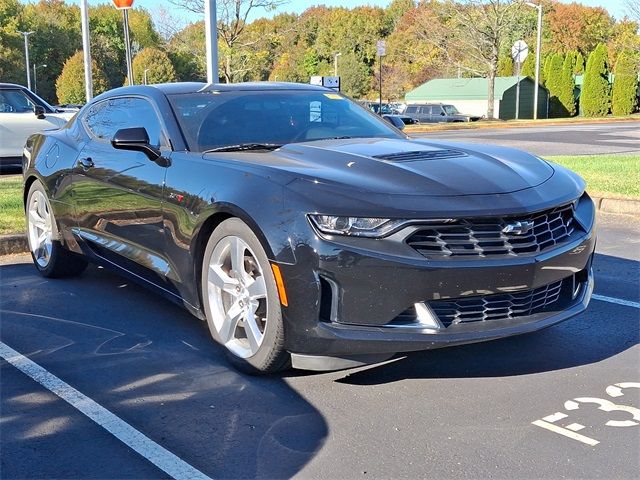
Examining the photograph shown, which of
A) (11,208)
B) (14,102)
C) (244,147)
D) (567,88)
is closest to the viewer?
(244,147)

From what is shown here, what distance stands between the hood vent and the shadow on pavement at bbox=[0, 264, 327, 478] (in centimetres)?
132

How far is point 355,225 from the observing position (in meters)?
3.36

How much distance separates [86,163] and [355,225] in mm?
2699

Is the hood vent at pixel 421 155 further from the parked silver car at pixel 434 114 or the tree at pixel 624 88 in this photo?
the tree at pixel 624 88

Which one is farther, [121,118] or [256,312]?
[121,118]

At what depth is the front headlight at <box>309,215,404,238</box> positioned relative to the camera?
131 inches

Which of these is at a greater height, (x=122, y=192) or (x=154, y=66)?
(x=154, y=66)

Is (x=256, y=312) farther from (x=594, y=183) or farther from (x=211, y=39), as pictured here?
(x=211, y=39)

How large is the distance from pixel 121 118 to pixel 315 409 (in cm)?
281

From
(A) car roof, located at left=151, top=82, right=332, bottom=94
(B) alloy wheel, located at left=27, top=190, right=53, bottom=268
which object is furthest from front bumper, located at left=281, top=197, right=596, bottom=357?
(B) alloy wheel, located at left=27, top=190, right=53, bottom=268

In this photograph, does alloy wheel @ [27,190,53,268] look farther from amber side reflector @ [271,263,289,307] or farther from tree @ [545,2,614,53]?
tree @ [545,2,614,53]

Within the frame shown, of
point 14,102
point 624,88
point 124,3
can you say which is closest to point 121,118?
point 14,102

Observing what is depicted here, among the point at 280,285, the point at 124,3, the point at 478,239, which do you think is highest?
the point at 124,3

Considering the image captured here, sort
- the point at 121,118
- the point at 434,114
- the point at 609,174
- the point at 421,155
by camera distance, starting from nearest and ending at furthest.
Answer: the point at 421,155 < the point at 121,118 < the point at 609,174 < the point at 434,114
